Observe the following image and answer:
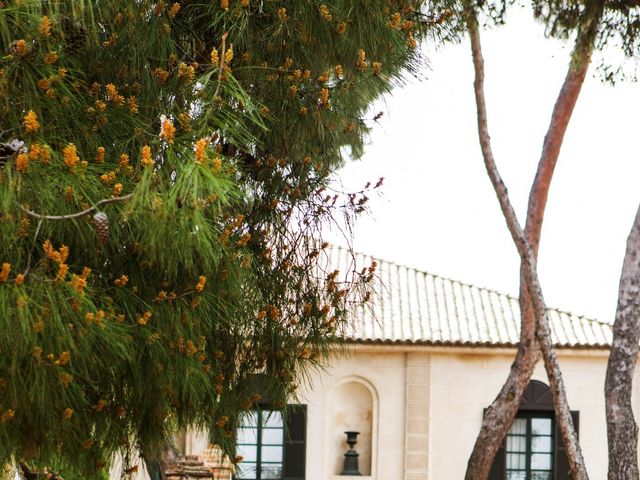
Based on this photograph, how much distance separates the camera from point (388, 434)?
814 inches

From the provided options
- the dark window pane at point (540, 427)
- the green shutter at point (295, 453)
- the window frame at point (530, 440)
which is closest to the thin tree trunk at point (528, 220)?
the window frame at point (530, 440)

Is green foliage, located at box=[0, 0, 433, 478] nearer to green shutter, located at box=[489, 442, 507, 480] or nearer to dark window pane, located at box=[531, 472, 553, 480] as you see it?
green shutter, located at box=[489, 442, 507, 480]

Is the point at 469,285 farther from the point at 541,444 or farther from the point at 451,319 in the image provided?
the point at 541,444

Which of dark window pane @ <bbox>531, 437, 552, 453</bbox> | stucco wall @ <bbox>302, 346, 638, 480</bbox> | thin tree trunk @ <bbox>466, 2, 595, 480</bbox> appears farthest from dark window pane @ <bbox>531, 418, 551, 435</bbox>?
thin tree trunk @ <bbox>466, 2, 595, 480</bbox>

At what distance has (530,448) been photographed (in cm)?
2052

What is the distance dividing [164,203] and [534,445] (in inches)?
632

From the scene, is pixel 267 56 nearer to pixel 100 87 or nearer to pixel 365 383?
pixel 100 87

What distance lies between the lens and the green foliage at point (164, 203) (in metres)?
5.64

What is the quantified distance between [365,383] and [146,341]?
1484cm

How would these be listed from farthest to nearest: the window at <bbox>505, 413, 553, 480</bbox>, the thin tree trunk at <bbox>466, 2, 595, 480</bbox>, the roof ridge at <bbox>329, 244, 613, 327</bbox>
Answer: the roof ridge at <bbox>329, 244, 613, 327</bbox>, the window at <bbox>505, 413, 553, 480</bbox>, the thin tree trunk at <bbox>466, 2, 595, 480</bbox>

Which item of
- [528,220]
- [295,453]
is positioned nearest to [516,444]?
[295,453]

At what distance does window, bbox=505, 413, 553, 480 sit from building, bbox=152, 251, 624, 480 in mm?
17

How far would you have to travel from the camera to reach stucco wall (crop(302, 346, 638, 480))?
20422 mm

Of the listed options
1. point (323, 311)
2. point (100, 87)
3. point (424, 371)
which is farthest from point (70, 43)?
point (424, 371)
